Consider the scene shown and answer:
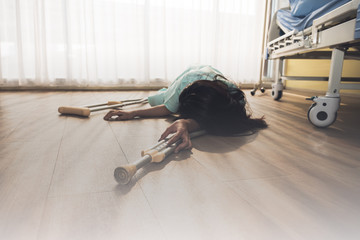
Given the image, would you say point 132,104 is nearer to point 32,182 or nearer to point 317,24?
point 317,24

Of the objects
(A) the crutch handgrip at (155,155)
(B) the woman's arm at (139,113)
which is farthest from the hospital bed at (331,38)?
(A) the crutch handgrip at (155,155)

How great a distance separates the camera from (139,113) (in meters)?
1.62

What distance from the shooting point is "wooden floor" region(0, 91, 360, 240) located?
20.4 inches

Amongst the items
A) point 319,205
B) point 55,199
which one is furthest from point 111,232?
point 319,205

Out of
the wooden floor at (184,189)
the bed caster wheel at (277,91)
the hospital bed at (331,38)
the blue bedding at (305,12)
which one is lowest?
the wooden floor at (184,189)

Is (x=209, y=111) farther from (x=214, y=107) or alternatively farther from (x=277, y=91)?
(x=277, y=91)

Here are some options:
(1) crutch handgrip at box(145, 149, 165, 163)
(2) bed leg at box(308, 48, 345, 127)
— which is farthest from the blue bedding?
(1) crutch handgrip at box(145, 149, 165, 163)

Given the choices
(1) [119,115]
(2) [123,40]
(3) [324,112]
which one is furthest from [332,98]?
(2) [123,40]

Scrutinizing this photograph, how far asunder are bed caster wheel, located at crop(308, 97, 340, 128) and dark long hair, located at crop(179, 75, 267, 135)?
0.39 m

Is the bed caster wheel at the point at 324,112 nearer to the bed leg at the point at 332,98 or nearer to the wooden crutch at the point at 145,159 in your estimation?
the bed leg at the point at 332,98

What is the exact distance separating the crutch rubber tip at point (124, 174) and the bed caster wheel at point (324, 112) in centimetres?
105

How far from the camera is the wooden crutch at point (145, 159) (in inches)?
27.1

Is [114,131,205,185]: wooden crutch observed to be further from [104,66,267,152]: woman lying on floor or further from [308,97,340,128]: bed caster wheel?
[308,97,340,128]: bed caster wheel

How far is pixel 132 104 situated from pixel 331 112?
137 centimetres
